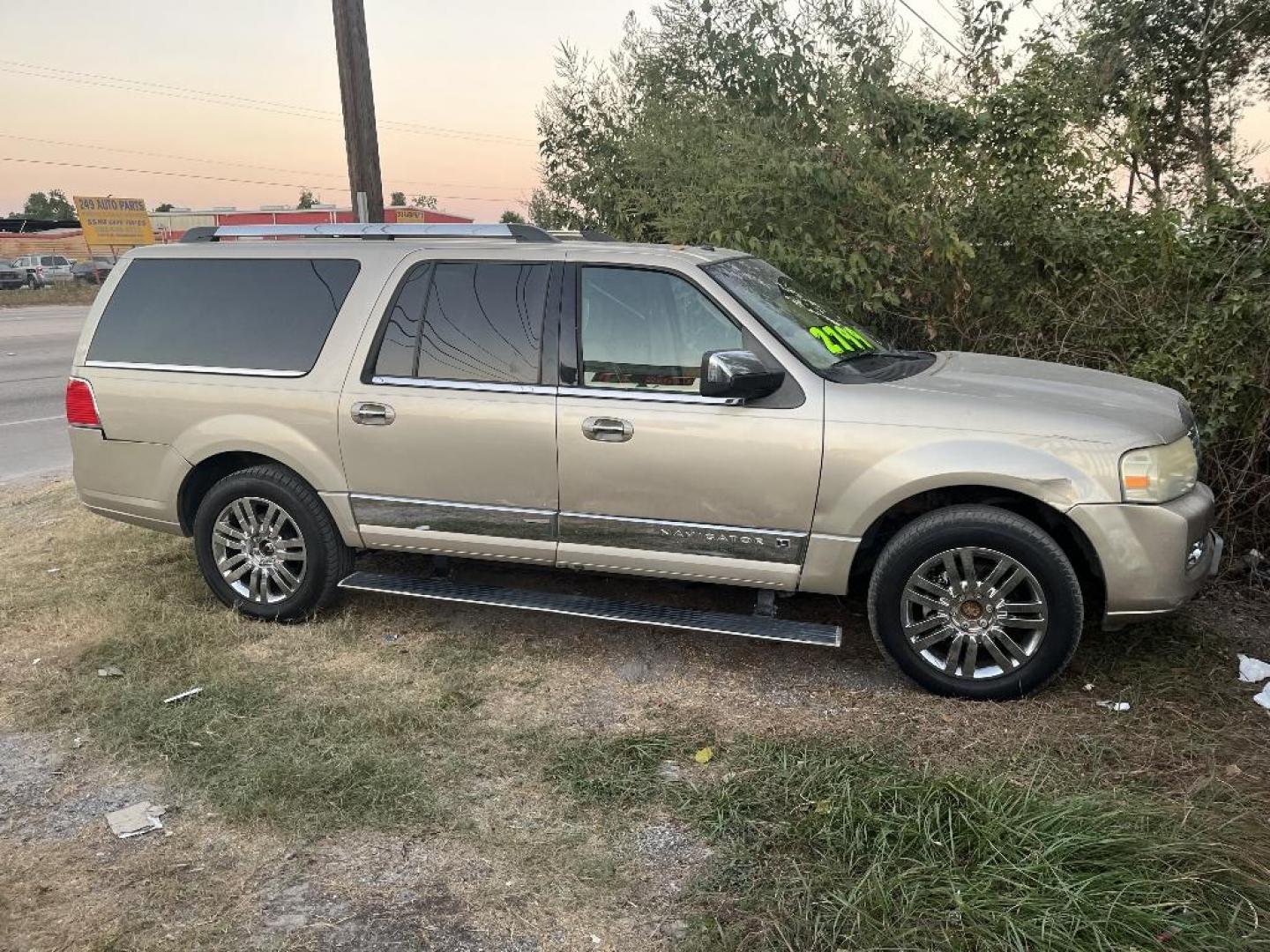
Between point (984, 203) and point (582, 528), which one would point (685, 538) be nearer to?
point (582, 528)

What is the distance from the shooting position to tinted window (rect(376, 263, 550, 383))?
4.31 m

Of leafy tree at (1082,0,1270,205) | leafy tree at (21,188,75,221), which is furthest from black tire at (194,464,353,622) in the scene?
leafy tree at (21,188,75,221)

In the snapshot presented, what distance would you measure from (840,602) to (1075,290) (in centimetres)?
259

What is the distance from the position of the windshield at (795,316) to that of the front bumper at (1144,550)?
1222 millimetres

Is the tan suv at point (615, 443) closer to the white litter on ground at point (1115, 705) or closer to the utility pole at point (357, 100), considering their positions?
the white litter on ground at point (1115, 705)

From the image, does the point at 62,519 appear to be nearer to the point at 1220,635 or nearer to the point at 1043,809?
the point at 1043,809

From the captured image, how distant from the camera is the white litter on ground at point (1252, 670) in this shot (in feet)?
13.3

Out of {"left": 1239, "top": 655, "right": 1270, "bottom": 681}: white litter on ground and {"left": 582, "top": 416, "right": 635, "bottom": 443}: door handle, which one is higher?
{"left": 582, "top": 416, "right": 635, "bottom": 443}: door handle

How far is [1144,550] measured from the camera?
3.64 m

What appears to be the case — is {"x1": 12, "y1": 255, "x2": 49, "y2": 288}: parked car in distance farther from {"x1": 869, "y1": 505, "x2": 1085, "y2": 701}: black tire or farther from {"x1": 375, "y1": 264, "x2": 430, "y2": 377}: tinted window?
{"x1": 869, "y1": 505, "x2": 1085, "y2": 701}: black tire

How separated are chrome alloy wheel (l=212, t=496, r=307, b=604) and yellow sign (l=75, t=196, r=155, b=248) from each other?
43622mm

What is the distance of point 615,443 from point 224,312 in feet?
7.29

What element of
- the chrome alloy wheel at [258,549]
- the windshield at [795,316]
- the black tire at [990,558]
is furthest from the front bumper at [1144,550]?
the chrome alloy wheel at [258,549]

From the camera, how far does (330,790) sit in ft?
10.9
